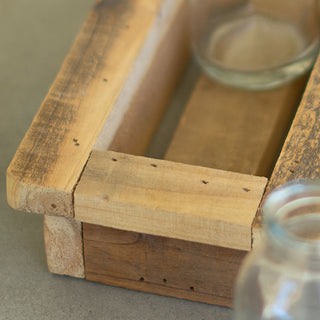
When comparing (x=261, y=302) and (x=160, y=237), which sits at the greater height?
(x=261, y=302)

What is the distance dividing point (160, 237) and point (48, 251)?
0.51 ft

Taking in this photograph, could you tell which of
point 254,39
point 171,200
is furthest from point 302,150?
point 254,39

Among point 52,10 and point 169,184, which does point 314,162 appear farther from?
point 52,10

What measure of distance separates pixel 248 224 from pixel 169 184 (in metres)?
0.10

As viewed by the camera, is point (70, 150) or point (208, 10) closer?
point (70, 150)

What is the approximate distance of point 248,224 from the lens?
78 centimetres

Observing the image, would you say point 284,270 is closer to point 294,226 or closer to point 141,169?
point 294,226

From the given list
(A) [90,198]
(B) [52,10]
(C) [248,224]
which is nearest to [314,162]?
(C) [248,224]

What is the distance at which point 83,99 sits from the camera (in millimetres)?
951

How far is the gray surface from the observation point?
913 millimetres

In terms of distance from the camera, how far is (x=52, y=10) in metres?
1.48

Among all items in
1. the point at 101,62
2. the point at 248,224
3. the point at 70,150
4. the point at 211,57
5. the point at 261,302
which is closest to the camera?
the point at 261,302

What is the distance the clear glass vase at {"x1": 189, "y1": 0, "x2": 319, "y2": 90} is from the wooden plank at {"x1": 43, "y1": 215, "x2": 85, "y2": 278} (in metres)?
0.41

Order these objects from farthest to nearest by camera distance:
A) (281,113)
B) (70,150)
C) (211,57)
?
1. (211,57)
2. (281,113)
3. (70,150)
